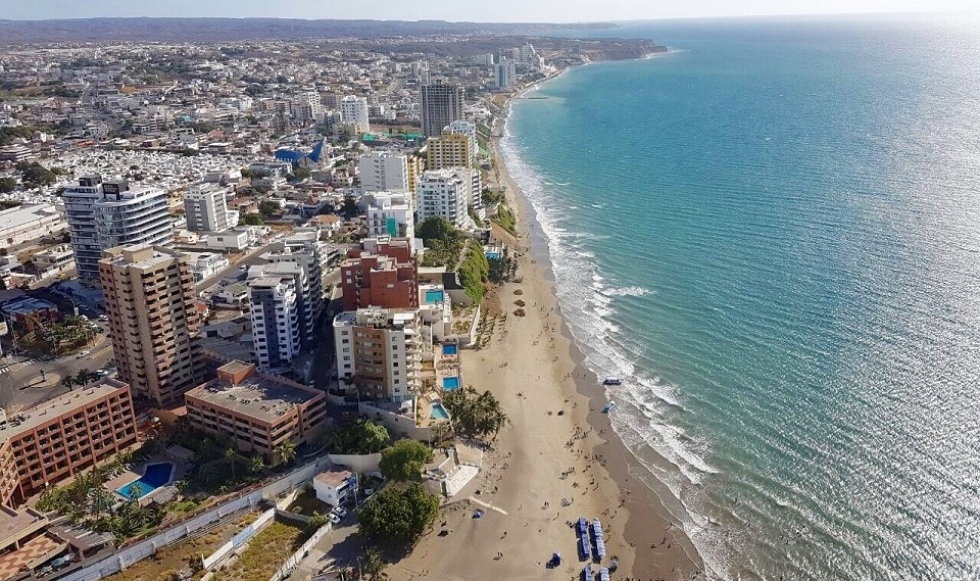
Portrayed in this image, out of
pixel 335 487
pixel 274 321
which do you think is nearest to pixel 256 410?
pixel 335 487

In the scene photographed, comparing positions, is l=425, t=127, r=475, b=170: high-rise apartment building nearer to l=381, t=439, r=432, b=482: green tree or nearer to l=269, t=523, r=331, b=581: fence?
l=381, t=439, r=432, b=482: green tree

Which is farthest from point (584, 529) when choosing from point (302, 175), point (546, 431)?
point (302, 175)

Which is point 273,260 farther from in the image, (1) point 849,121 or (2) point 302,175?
(1) point 849,121

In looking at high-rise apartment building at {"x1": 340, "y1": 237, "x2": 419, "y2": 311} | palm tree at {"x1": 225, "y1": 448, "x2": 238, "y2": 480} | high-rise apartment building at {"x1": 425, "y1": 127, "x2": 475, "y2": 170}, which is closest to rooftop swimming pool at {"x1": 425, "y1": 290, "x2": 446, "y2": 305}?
high-rise apartment building at {"x1": 340, "y1": 237, "x2": 419, "y2": 311}

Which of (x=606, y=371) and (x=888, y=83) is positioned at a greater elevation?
(x=888, y=83)

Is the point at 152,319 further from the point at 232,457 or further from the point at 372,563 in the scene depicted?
the point at 372,563

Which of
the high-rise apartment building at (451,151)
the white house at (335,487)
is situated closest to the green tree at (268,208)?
the high-rise apartment building at (451,151)

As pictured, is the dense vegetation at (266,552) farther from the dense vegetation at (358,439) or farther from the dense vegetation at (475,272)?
the dense vegetation at (475,272)

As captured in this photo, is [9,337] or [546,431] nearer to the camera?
[546,431]
